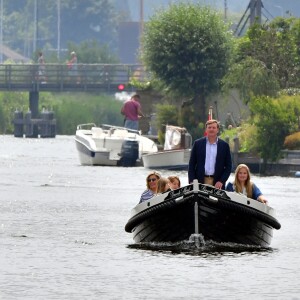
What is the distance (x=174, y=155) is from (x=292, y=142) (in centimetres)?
359

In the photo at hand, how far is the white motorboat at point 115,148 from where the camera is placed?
5891cm

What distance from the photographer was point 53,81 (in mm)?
104000

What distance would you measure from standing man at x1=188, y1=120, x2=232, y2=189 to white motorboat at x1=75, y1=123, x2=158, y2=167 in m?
30.4

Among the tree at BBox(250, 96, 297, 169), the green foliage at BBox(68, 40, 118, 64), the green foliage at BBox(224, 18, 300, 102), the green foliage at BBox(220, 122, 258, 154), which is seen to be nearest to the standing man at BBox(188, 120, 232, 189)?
the tree at BBox(250, 96, 297, 169)

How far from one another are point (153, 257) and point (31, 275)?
2.83 metres

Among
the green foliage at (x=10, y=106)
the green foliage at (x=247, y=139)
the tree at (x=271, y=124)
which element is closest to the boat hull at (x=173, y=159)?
the green foliage at (x=247, y=139)

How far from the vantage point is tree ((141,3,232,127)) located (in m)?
69.3

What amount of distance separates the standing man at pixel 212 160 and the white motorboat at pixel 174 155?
2694cm

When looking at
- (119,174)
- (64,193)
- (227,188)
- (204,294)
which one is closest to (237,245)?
(227,188)

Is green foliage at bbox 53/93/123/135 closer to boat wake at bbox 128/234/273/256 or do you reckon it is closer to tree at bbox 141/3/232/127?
tree at bbox 141/3/232/127

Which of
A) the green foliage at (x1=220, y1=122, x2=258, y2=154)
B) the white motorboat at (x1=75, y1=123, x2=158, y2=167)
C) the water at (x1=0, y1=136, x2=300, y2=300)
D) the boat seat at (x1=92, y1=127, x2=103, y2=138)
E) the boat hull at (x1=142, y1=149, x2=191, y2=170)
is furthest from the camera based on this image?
the boat seat at (x1=92, y1=127, x2=103, y2=138)

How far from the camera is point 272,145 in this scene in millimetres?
55500

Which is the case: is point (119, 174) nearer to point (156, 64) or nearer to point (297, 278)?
A: point (156, 64)

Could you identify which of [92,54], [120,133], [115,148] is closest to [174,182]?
[115,148]
